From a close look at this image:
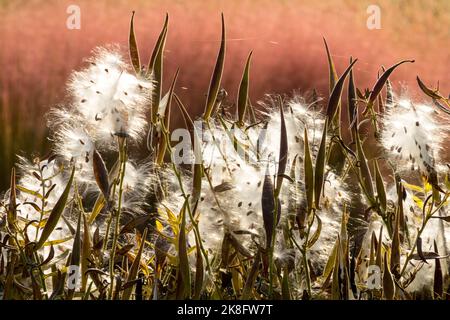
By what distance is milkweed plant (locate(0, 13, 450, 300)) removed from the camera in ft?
3.17

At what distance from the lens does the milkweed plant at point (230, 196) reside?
3.17 ft

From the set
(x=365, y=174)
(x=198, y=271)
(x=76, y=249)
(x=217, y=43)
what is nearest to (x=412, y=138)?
(x=365, y=174)

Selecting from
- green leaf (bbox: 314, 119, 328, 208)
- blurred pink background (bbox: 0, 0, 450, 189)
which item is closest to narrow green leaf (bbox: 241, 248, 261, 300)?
green leaf (bbox: 314, 119, 328, 208)

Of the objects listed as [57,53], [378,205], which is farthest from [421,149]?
[57,53]

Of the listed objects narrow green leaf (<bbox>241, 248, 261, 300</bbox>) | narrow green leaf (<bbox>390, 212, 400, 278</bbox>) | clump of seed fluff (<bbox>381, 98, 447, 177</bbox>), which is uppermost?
clump of seed fluff (<bbox>381, 98, 447, 177</bbox>)

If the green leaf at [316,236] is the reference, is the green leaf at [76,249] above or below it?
below

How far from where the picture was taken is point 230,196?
3.36 feet

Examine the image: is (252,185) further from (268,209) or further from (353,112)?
(353,112)

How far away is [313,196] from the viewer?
991 millimetres

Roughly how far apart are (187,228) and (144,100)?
0.18 meters

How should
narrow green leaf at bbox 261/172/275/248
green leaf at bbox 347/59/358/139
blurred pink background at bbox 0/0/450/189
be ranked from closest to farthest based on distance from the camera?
1. narrow green leaf at bbox 261/172/275/248
2. green leaf at bbox 347/59/358/139
3. blurred pink background at bbox 0/0/450/189

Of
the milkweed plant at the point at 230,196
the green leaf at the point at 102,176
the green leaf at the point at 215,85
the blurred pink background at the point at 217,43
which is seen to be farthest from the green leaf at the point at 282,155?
the blurred pink background at the point at 217,43

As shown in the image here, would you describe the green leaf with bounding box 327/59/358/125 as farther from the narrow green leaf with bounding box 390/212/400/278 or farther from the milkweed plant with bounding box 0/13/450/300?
the narrow green leaf with bounding box 390/212/400/278

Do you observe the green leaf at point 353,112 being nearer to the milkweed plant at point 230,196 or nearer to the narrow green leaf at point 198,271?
the milkweed plant at point 230,196
